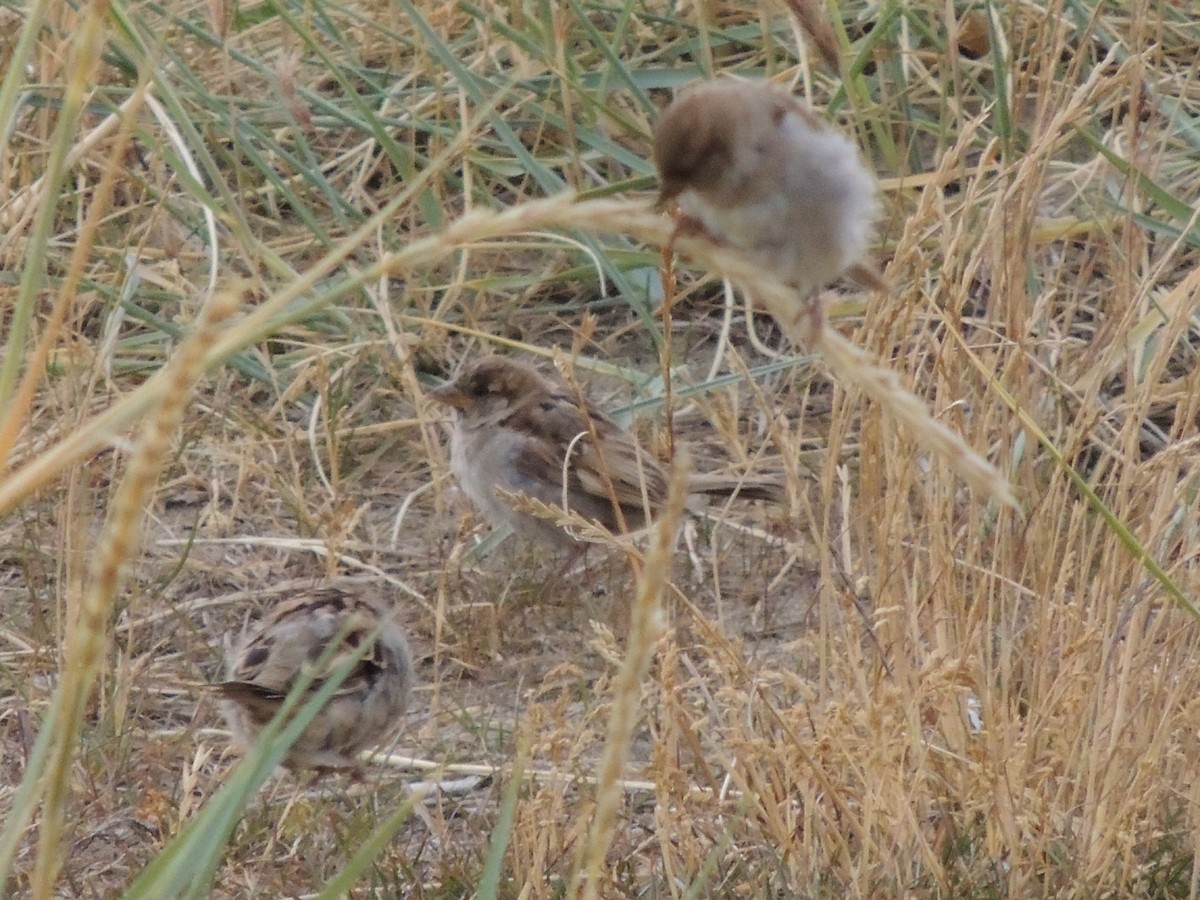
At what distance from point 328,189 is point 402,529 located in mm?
900

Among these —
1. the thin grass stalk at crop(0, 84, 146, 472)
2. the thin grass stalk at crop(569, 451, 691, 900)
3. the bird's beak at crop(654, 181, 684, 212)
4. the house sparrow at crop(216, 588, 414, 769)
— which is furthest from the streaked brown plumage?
the house sparrow at crop(216, 588, 414, 769)

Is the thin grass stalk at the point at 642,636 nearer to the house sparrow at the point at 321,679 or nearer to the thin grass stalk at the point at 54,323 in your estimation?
the thin grass stalk at the point at 54,323

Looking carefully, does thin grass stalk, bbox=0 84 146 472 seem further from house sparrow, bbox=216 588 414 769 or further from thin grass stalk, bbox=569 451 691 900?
house sparrow, bbox=216 588 414 769

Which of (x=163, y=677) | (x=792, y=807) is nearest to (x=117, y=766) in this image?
(x=163, y=677)

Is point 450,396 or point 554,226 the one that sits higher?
point 554,226

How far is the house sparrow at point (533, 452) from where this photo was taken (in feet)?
14.9

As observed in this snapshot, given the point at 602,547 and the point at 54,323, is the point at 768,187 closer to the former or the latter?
the point at 54,323

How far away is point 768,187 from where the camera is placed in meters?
2.29

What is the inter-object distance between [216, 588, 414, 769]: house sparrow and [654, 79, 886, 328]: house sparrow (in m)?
1.26

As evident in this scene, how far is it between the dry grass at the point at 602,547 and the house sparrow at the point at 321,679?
11cm

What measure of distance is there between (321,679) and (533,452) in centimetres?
160

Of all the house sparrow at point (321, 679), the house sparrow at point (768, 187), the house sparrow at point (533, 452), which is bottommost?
the house sparrow at point (533, 452)

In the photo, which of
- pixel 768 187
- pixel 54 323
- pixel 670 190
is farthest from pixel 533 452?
pixel 54 323

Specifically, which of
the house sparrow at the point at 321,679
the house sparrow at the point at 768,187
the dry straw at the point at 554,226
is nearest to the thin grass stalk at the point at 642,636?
the dry straw at the point at 554,226
